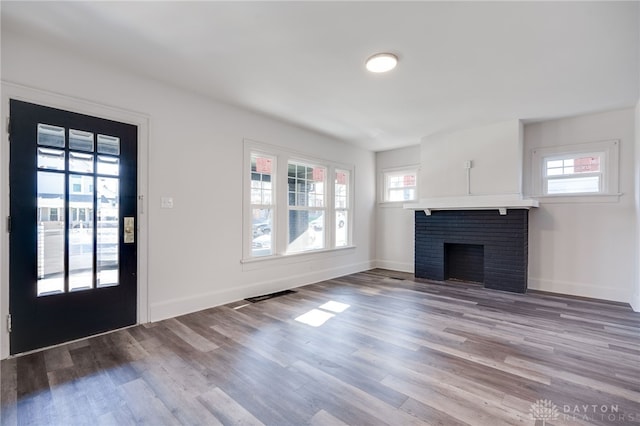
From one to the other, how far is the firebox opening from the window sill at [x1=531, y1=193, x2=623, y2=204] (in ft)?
3.81

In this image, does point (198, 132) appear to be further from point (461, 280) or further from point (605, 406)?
point (461, 280)

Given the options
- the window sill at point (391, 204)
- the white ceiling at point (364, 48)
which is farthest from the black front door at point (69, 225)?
the window sill at point (391, 204)

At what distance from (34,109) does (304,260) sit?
3.68m

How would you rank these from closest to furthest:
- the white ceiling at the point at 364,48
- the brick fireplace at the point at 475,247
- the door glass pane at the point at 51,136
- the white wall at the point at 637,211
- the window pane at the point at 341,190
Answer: the white ceiling at the point at 364,48 → the door glass pane at the point at 51,136 → the white wall at the point at 637,211 → the brick fireplace at the point at 475,247 → the window pane at the point at 341,190

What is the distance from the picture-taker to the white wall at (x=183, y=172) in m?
2.59

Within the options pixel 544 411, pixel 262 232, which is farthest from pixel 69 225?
→ pixel 544 411

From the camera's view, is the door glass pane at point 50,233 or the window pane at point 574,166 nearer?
the door glass pane at point 50,233

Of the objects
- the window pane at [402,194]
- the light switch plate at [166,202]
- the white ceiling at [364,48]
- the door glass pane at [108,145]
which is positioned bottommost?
the light switch plate at [166,202]

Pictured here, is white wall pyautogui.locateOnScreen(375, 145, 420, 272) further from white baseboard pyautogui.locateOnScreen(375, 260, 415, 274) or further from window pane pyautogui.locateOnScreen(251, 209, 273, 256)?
window pane pyautogui.locateOnScreen(251, 209, 273, 256)

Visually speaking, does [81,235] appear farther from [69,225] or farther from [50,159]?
[50,159]

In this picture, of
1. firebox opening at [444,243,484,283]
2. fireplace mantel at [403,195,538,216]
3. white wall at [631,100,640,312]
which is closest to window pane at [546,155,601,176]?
white wall at [631,100,640,312]

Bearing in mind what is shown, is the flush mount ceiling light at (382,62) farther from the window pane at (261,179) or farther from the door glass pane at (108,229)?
the door glass pane at (108,229)

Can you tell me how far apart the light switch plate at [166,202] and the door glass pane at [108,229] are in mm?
411

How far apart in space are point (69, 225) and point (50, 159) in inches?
23.3
